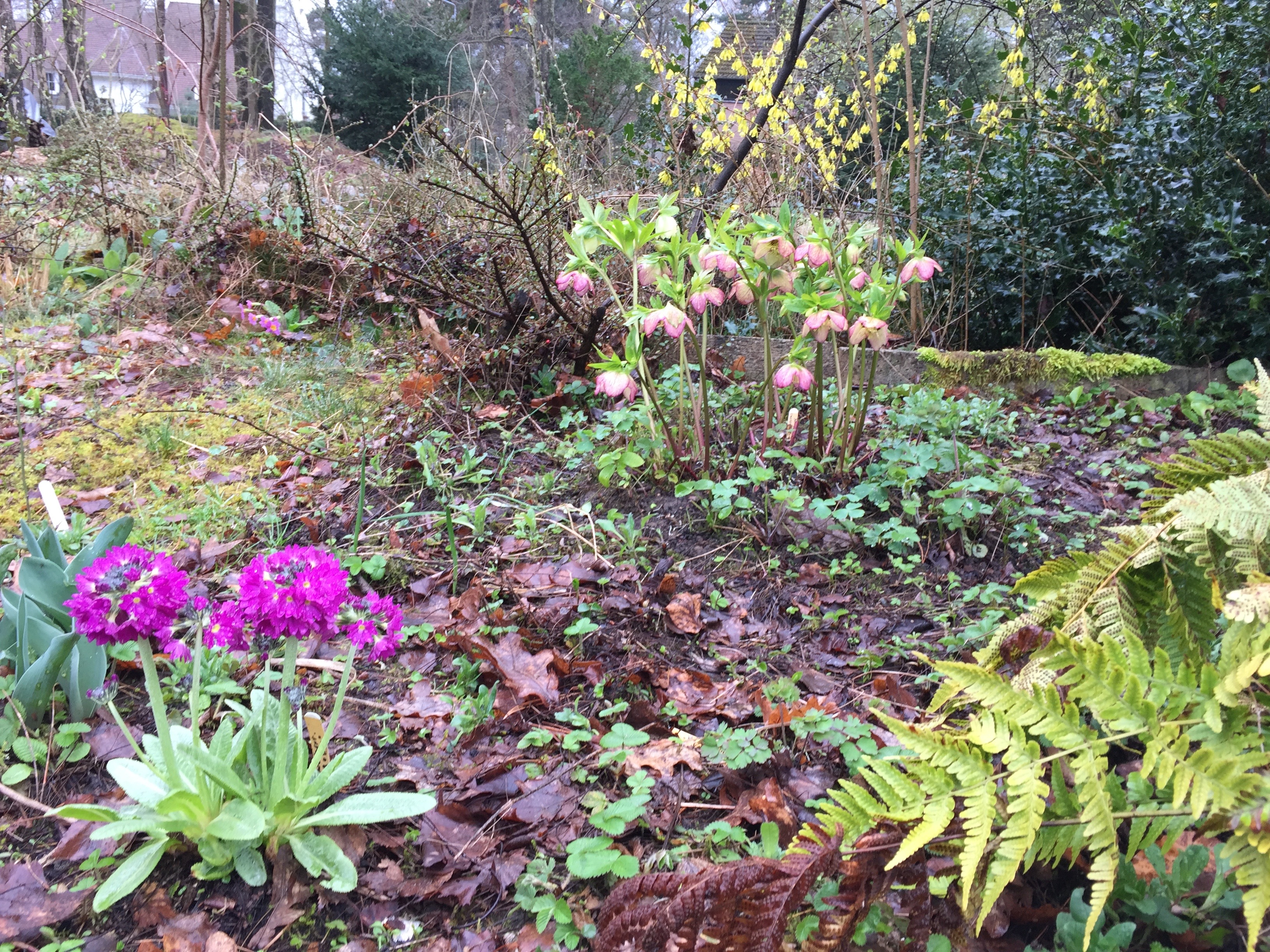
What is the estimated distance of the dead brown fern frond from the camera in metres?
1.03

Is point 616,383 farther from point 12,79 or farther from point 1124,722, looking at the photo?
point 12,79

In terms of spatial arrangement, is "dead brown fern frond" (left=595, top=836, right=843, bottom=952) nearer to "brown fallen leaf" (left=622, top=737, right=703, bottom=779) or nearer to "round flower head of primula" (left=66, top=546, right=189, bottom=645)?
"brown fallen leaf" (left=622, top=737, right=703, bottom=779)

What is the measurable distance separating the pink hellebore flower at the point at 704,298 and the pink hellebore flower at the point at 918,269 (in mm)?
606

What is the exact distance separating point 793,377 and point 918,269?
0.54m

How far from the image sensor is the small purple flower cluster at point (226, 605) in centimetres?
125

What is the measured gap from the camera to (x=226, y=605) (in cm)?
136

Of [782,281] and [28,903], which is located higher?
[782,281]

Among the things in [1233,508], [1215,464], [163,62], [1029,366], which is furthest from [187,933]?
[163,62]

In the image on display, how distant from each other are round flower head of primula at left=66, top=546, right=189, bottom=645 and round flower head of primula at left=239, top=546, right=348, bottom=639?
115mm

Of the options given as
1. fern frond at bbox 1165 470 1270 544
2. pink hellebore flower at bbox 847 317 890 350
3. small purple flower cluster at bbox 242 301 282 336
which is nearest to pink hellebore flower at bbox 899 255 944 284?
pink hellebore flower at bbox 847 317 890 350

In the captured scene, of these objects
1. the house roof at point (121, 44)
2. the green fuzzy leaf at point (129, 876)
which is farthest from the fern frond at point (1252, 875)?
the house roof at point (121, 44)

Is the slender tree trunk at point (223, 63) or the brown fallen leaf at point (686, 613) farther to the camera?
the slender tree trunk at point (223, 63)

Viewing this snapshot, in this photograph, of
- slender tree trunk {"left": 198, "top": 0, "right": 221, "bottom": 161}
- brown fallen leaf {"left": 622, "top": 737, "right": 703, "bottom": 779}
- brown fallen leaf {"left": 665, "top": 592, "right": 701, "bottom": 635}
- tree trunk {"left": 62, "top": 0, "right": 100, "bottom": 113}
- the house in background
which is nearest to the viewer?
brown fallen leaf {"left": 622, "top": 737, "right": 703, "bottom": 779}

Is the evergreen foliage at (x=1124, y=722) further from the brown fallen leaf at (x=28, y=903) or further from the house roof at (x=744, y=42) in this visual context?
the house roof at (x=744, y=42)
